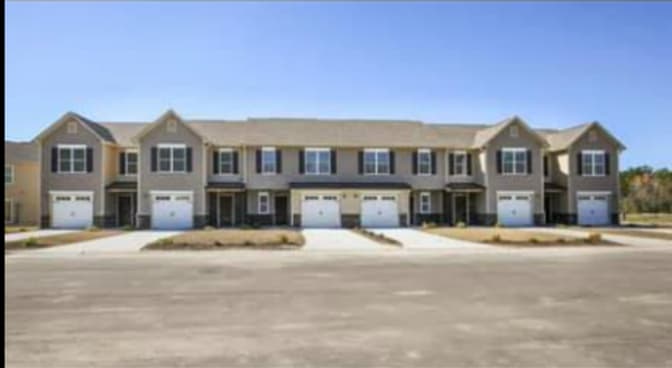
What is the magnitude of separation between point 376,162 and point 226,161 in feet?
32.1

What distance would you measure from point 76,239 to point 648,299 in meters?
23.4

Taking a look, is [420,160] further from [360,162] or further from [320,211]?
[320,211]

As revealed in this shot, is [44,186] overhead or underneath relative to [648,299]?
overhead

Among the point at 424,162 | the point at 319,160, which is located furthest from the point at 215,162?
the point at 424,162

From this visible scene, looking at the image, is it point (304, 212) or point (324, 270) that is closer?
point (324, 270)

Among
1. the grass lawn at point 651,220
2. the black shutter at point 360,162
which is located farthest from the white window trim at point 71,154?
the grass lawn at point 651,220

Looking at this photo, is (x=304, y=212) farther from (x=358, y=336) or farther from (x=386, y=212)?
(x=358, y=336)

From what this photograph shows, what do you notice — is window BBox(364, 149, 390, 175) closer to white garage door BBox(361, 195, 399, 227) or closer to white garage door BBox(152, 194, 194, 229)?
white garage door BBox(361, 195, 399, 227)

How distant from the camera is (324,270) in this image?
15.6 m

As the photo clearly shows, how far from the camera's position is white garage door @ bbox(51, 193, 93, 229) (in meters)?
37.7

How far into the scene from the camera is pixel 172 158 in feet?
124

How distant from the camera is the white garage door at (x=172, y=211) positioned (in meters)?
37.7

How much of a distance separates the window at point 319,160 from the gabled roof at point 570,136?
15949 mm

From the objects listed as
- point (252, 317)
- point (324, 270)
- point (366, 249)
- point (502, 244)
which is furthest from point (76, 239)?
point (252, 317)
